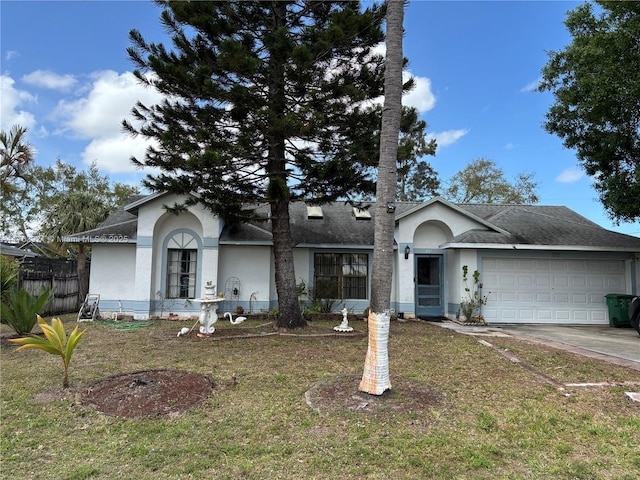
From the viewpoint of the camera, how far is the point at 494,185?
106ft

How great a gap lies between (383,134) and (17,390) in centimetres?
618

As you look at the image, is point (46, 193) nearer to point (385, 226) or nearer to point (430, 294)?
point (430, 294)

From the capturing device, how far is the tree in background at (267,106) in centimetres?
839

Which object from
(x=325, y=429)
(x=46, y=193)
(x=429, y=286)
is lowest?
(x=325, y=429)

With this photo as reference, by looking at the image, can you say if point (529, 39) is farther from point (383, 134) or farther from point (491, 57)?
point (383, 134)

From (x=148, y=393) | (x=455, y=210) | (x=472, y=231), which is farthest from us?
A: (x=455, y=210)

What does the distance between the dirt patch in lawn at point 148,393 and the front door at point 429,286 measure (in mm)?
9445

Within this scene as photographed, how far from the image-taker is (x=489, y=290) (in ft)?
41.7

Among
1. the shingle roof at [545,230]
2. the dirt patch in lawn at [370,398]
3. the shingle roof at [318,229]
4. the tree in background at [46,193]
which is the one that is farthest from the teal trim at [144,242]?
the tree in background at [46,193]

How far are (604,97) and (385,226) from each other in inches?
357

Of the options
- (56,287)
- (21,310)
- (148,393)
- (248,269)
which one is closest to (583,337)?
(248,269)

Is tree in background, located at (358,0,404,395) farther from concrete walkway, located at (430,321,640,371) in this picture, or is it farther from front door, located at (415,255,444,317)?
front door, located at (415,255,444,317)

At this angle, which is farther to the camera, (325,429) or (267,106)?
(267,106)

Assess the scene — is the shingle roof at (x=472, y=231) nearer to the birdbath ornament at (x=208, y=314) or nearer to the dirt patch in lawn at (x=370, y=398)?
the birdbath ornament at (x=208, y=314)
